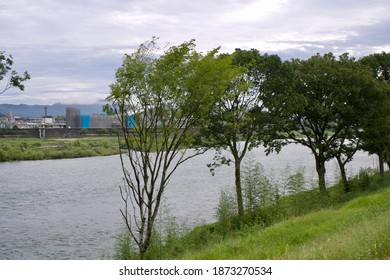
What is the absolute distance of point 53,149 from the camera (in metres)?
83.0

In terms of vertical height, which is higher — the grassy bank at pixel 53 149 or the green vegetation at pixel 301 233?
the grassy bank at pixel 53 149

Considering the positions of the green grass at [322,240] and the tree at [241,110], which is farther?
the tree at [241,110]

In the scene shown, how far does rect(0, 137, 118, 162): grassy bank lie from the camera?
77.2 meters

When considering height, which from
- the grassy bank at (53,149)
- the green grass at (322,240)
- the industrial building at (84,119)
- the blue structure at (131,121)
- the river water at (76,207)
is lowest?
the river water at (76,207)

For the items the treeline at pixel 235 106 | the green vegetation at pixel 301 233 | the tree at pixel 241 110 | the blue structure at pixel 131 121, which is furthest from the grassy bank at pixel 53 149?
the blue structure at pixel 131 121

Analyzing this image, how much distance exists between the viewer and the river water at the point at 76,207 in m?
24.8

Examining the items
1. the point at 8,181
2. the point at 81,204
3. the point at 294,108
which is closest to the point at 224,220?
the point at 294,108

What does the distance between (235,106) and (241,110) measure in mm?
488

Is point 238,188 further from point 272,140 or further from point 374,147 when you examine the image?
point 374,147

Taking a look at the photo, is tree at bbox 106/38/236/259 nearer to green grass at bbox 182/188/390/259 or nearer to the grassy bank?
green grass at bbox 182/188/390/259

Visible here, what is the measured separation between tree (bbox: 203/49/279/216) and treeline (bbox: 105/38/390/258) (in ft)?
0.17

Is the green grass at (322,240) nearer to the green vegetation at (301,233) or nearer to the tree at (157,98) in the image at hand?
the green vegetation at (301,233)

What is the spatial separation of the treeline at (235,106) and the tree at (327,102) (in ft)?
0.20

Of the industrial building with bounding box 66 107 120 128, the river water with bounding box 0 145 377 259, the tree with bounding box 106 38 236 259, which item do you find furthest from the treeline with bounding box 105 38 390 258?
the industrial building with bounding box 66 107 120 128
